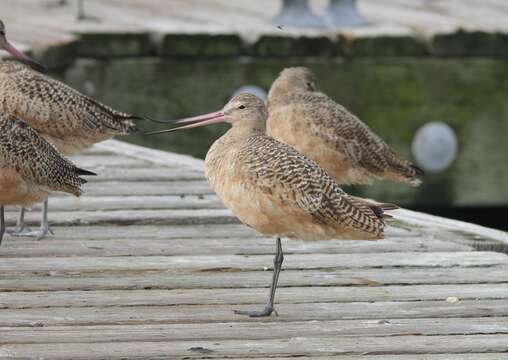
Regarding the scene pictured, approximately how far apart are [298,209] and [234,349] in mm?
755

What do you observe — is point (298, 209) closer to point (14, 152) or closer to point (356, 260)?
point (356, 260)

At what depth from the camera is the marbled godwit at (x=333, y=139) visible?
7.81m

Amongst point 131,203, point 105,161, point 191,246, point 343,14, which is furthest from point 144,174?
point 343,14

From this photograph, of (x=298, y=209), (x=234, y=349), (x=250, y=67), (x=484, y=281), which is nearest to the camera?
(x=234, y=349)

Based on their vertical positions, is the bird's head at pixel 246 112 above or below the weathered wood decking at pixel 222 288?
above

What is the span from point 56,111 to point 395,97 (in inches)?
152

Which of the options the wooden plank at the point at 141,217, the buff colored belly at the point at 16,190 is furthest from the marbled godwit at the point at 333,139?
the buff colored belly at the point at 16,190

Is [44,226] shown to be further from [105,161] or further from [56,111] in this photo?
[105,161]

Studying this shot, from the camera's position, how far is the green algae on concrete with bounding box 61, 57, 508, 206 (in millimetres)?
10688

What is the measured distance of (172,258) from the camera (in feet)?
21.4

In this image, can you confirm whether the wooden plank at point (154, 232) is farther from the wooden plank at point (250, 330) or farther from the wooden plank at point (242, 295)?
the wooden plank at point (250, 330)

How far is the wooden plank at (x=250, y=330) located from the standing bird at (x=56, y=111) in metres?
1.91

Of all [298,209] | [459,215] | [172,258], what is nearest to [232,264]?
[172,258]

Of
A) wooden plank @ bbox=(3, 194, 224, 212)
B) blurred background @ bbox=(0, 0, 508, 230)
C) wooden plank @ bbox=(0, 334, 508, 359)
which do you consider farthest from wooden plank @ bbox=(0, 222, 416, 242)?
blurred background @ bbox=(0, 0, 508, 230)
